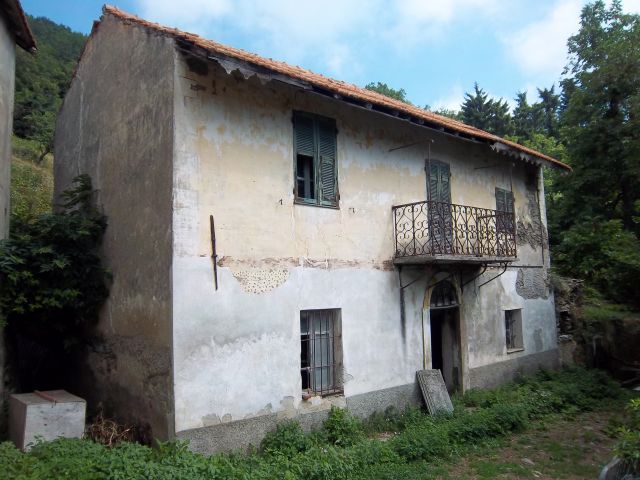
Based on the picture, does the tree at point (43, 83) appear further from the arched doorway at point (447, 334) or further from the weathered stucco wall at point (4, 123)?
the arched doorway at point (447, 334)

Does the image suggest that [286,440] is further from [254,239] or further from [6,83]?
[6,83]

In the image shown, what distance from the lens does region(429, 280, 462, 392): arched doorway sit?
11.4m

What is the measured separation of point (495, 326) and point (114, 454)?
9557mm

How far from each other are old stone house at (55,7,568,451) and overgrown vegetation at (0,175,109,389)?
465mm

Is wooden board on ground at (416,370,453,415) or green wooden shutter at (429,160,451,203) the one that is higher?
green wooden shutter at (429,160,451,203)

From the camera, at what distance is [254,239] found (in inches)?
310

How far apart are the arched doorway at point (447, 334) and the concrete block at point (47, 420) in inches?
288

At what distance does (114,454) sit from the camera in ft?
20.0

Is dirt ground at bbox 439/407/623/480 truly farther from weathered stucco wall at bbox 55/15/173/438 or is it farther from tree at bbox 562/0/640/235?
tree at bbox 562/0/640/235

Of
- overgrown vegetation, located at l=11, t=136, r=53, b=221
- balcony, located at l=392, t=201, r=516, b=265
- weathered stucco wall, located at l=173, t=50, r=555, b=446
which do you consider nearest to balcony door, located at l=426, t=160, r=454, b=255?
balcony, located at l=392, t=201, r=516, b=265

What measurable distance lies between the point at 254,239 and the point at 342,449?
3505 mm

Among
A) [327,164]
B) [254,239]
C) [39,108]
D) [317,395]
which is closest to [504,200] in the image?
[327,164]

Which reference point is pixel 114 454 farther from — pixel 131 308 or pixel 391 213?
pixel 391 213

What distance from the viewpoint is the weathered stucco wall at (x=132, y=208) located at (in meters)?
7.27
